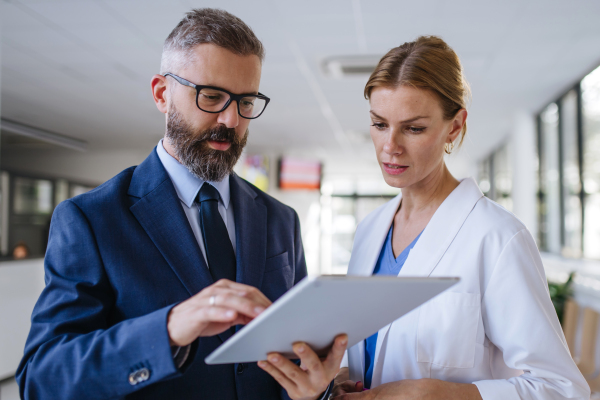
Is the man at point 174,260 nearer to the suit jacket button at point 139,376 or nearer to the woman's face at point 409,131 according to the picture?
A: the suit jacket button at point 139,376

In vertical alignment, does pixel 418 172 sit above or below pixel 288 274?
above

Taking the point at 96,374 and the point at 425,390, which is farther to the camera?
the point at 425,390

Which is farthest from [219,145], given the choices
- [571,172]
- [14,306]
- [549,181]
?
Result: [549,181]

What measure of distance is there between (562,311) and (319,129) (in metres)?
5.50

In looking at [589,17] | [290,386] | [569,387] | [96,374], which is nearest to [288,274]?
[290,386]

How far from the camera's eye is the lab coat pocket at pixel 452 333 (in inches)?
50.0

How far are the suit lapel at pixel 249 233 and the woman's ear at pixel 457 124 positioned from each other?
66 centimetres

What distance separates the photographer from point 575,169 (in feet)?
17.8

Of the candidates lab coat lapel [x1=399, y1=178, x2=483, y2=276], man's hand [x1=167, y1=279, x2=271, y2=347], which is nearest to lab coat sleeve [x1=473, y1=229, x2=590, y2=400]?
lab coat lapel [x1=399, y1=178, x2=483, y2=276]

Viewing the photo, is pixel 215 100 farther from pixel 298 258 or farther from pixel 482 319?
pixel 482 319

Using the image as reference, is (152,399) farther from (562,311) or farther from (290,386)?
(562,311)

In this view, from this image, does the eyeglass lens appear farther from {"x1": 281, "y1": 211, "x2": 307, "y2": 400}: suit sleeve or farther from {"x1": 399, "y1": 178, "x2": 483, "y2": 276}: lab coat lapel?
{"x1": 399, "y1": 178, "x2": 483, "y2": 276}: lab coat lapel

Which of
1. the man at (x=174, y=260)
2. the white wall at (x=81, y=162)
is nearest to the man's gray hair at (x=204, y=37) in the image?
the man at (x=174, y=260)

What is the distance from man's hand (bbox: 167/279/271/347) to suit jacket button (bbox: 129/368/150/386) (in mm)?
78
